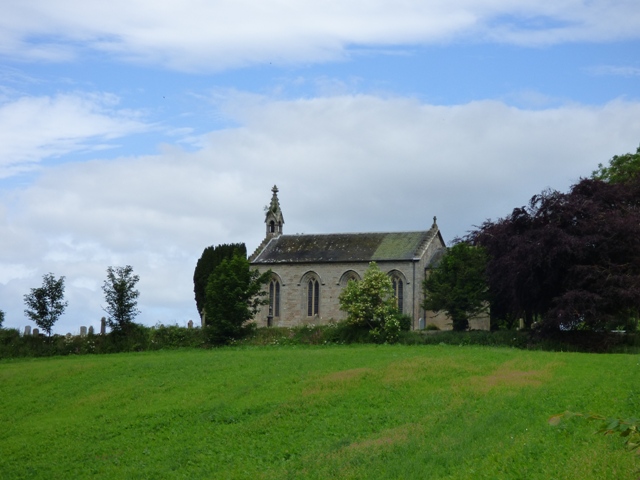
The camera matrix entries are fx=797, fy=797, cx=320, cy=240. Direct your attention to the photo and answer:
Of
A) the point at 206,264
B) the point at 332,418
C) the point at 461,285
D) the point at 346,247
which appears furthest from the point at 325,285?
the point at 332,418

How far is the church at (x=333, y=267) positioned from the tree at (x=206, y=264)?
17.0ft

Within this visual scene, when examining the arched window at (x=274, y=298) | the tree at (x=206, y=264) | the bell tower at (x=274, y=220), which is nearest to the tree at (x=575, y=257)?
the arched window at (x=274, y=298)

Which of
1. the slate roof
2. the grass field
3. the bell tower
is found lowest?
the grass field

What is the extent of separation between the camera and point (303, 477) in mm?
18656

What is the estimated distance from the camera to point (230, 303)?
50.6 metres

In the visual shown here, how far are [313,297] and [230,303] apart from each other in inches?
581

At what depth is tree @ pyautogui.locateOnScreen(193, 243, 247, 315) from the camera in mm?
71125

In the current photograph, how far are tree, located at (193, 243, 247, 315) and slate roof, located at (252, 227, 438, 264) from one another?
530 cm

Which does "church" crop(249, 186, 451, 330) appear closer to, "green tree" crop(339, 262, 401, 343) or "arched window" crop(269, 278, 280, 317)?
"arched window" crop(269, 278, 280, 317)

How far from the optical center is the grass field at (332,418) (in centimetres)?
1750

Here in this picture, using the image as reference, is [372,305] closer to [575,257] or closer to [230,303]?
[230,303]

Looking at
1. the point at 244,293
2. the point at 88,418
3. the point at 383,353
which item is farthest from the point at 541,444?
the point at 244,293

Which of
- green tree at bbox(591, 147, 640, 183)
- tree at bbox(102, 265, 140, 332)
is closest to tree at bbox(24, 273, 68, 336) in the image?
tree at bbox(102, 265, 140, 332)

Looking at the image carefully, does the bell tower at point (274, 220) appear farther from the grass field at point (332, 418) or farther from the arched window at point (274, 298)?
the grass field at point (332, 418)
